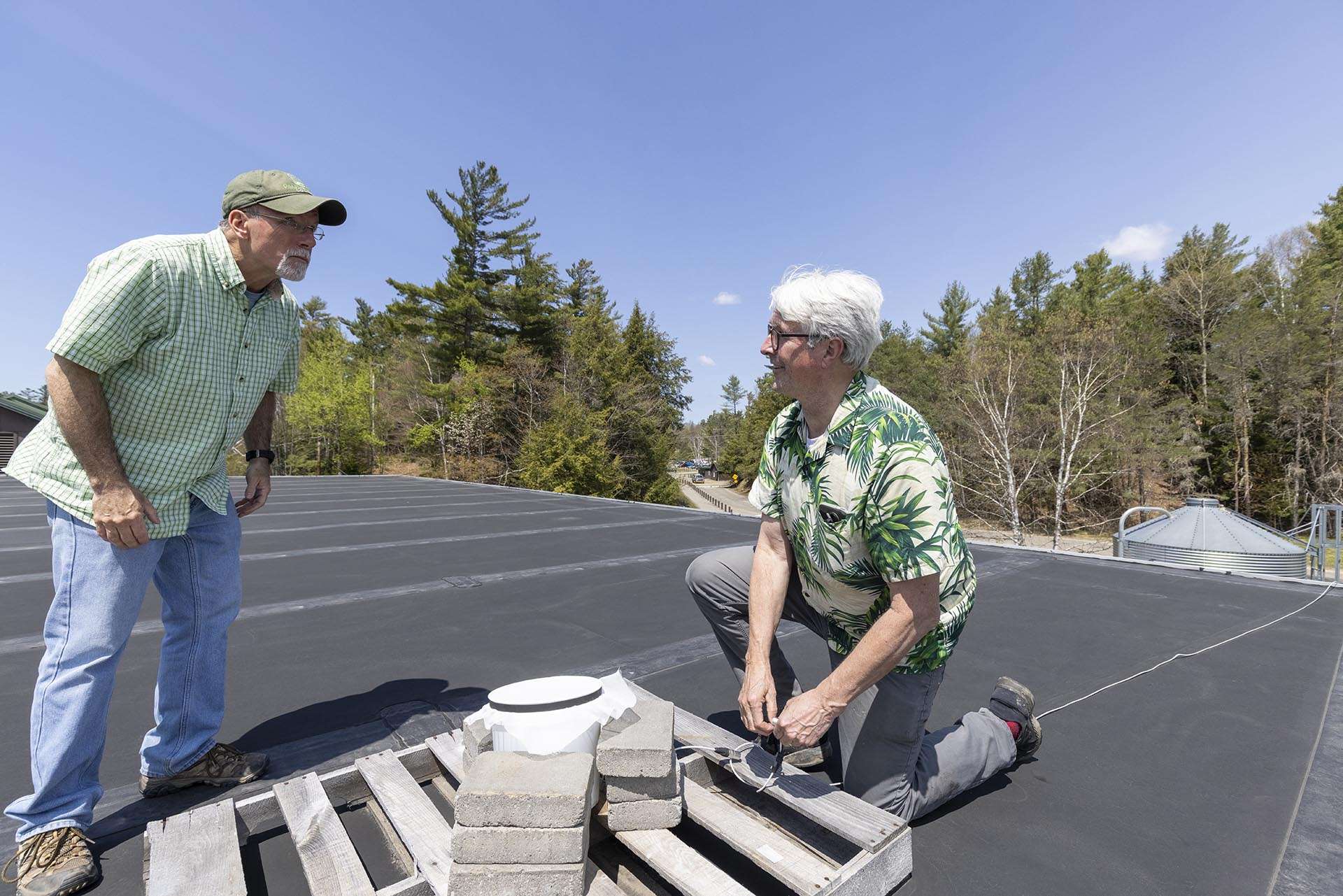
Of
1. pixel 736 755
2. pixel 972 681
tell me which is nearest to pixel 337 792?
pixel 736 755

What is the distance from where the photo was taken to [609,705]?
55.5 inches

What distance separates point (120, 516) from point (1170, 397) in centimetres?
3235

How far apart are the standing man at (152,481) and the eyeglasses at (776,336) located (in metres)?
1.20

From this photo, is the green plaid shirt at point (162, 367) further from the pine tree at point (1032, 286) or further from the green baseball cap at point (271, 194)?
the pine tree at point (1032, 286)

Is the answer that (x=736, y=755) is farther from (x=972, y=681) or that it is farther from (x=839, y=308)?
(x=972, y=681)

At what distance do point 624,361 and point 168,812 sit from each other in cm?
2593

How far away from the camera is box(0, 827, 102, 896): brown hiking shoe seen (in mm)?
1180

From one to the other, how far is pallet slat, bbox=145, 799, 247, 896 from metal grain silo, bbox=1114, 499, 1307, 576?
787 cm

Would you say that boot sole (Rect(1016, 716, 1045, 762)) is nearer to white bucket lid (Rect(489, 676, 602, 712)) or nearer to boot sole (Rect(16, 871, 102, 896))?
white bucket lid (Rect(489, 676, 602, 712))

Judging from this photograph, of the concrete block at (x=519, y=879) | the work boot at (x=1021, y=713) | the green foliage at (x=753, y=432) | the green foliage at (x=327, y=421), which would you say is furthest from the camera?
the green foliage at (x=753, y=432)

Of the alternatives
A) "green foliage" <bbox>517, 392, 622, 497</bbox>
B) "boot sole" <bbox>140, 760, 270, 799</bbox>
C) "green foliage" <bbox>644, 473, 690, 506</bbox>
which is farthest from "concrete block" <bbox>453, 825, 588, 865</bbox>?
"green foliage" <bbox>644, 473, 690, 506</bbox>

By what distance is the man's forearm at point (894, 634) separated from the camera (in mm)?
1285

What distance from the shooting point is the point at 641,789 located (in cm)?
125

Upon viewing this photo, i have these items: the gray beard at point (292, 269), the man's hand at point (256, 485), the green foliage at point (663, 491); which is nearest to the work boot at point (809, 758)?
the man's hand at point (256, 485)
